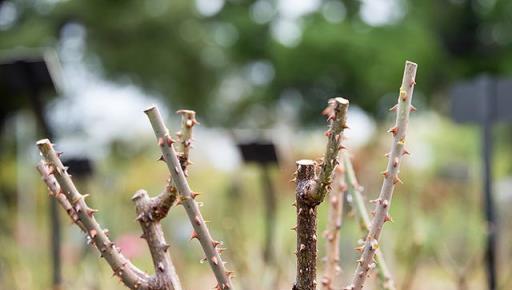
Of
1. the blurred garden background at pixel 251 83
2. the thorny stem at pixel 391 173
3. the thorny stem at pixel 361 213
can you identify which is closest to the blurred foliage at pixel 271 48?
the blurred garden background at pixel 251 83

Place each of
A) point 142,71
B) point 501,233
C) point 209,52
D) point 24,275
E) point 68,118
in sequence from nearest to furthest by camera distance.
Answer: point 24,275, point 501,233, point 68,118, point 142,71, point 209,52

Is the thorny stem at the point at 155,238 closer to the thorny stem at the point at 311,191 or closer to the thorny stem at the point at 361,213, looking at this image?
the thorny stem at the point at 311,191

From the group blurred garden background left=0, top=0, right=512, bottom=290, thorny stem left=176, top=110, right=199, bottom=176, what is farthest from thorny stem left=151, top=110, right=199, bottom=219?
blurred garden background left=0, top=0, right=512, bottom=290

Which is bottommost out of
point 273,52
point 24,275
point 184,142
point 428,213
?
point 184,142

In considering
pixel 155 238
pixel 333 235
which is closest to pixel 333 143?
pixel 155 238

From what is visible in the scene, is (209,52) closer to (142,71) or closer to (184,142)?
(142,71)

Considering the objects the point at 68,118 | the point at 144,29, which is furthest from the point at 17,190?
the point at 144,29
